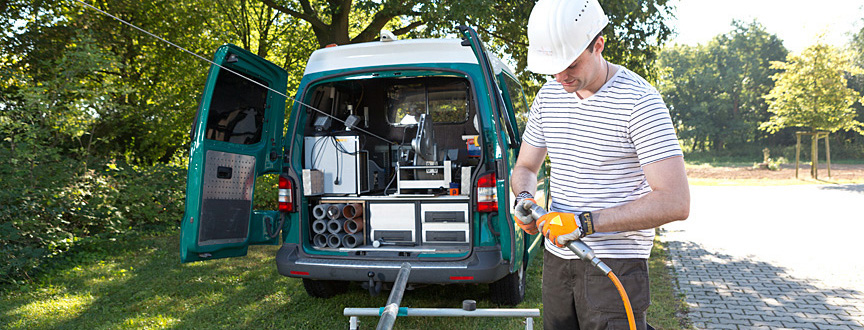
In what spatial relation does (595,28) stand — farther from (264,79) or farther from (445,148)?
(445,148)

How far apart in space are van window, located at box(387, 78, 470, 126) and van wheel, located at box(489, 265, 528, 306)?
1916 millimetres

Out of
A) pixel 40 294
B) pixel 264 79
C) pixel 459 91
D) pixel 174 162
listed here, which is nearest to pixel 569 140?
pixel 264 79

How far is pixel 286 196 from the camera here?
4840mm

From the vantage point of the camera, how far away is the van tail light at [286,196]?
482 centimetres

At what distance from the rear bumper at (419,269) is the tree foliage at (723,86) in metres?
46.0

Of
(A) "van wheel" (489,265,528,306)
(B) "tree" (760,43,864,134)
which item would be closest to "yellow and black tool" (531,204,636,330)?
(A) "van wheel" (489,265,528,306)

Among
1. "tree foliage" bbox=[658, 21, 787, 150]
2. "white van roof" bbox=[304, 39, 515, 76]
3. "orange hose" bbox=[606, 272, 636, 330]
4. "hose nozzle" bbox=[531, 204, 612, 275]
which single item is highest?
"tree foliage" bbox=[658, 21, 787, 150]

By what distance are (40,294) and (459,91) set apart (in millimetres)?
4503

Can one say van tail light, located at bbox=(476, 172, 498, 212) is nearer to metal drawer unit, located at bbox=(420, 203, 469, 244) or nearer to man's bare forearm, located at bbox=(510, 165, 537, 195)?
metal drawer unit, located at bbox=(420, 203, 469, 244)

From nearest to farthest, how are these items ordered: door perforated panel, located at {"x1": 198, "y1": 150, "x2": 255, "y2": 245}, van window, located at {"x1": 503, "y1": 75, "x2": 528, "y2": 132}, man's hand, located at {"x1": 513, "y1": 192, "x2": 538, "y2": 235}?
man's hand, located at {"x1": 513, "y1": 192, "x2": 538, "y2": 235} < door perforated panel, located at {"x1": 198, "y1": 150, "x2": 255, "y2": 245} < van window, located at {"x1": 503, "y1": 75, "x2": 528, "y2": 132}

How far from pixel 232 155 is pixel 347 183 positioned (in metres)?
1.02

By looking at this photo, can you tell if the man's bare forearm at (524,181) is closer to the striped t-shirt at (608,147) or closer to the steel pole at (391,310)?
the striped t-shirt at (608,147)

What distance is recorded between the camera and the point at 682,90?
5134 centimetres

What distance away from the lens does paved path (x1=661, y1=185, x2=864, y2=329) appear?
497cm
